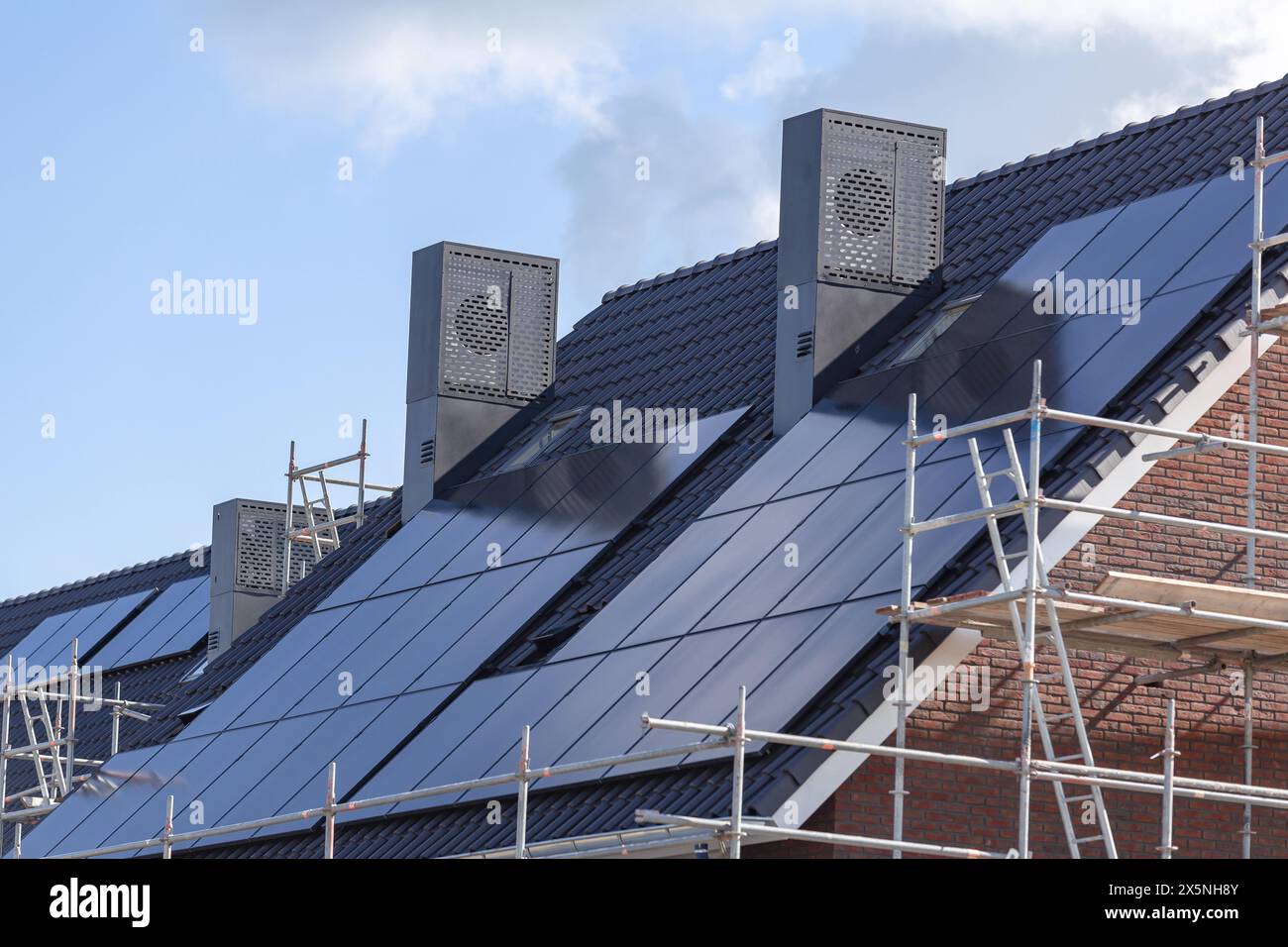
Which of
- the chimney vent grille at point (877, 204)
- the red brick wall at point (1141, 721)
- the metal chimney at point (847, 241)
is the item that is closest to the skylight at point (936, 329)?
the metal chimney at point (847, 241)

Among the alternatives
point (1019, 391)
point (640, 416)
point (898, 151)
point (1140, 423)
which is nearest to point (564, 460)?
point (640, 416)

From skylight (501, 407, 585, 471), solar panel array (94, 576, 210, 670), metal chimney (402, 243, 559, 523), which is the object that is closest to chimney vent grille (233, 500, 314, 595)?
solar panel array (94, 576, 210, 670)

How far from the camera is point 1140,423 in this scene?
57.9ft

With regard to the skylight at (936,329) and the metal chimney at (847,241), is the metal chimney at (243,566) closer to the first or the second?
the metal chimney at (847,241)

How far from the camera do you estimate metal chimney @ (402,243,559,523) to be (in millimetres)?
27688

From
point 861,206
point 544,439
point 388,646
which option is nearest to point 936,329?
point 861,206

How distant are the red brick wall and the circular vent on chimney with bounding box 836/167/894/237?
5433mm

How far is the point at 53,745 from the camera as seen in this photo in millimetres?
29922

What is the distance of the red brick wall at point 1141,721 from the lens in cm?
1684

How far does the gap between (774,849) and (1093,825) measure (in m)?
2.15

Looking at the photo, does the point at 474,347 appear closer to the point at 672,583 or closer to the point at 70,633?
the point at 672,583

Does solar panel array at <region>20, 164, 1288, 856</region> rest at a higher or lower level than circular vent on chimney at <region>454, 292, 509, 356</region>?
lower

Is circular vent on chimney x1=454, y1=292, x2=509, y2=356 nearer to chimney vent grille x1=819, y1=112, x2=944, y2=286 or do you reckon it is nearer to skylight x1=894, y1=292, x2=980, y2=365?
chimney vent grille x1=819, y1=112, x2=944, y2=286
